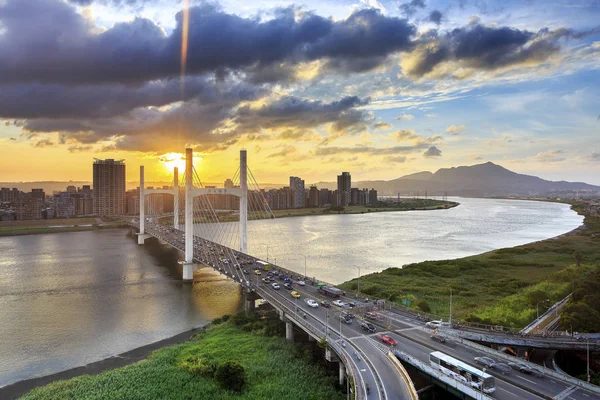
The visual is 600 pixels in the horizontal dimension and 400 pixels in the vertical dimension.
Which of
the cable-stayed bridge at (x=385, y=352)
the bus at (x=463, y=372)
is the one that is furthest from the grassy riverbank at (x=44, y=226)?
the bus at (x=463, y=372)

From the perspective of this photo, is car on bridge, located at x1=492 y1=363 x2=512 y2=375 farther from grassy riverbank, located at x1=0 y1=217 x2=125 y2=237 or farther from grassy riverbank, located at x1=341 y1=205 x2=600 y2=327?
grassy riverbank, located at x1=0 y1=217 x2=125 y2=237

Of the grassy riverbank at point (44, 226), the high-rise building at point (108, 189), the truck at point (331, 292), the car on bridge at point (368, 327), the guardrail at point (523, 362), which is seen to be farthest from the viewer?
the high-rise building at point (108, 189)

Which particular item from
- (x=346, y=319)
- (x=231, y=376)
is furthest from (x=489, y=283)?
(x=231, y=376)

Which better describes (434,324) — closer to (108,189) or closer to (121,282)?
(121,282)

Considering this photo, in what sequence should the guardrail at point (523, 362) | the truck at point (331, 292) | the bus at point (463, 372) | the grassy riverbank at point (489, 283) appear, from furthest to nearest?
the grassy riverbank at point (489, 283), the truck at point (331, 292), the guardrail at point (523, 362), the bus at point (463, 372)

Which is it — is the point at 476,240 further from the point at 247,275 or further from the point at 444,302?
the point at 247,275

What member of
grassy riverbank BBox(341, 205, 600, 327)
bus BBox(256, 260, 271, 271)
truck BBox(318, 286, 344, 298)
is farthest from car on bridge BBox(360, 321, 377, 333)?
bus BBox(256, 260, 271, 271)

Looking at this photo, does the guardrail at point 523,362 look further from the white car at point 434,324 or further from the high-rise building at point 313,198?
the high-rise building at point 313,198
